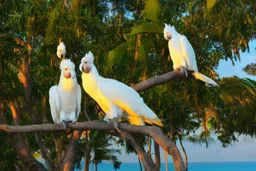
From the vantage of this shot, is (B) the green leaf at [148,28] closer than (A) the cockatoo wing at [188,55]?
No

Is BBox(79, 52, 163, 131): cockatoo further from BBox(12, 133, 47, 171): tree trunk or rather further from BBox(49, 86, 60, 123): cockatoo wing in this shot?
BBox(12, 133, 47, 171): tree trunk

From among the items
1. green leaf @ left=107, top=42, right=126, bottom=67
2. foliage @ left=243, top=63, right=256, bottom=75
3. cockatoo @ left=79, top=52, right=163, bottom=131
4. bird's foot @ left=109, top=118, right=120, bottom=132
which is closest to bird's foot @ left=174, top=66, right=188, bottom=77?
cockatoo @ left=79, top=52, right=163, bottom=131

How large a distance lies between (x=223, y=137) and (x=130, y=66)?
30.4ft

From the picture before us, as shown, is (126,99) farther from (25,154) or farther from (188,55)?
(25,154)

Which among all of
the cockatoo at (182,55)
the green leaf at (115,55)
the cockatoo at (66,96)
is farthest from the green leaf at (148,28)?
the cockatoo at (66,96)

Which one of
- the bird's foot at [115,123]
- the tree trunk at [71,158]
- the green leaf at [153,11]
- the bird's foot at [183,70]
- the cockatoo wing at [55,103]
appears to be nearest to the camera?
the bird's foot at [115,123]

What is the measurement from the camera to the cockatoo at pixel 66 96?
4.82 m

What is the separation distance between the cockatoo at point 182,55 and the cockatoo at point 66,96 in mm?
1327

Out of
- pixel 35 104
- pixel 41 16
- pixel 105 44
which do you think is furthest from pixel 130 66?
pixel 35 104

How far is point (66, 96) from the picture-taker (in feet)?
16.7

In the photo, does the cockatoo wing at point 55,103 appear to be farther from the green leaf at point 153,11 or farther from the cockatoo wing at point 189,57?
the green leaf at point 153,11

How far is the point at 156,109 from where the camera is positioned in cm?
1197

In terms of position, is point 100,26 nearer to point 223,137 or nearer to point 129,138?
point 129,138

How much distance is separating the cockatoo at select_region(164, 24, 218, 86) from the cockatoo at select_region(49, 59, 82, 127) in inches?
52.2
